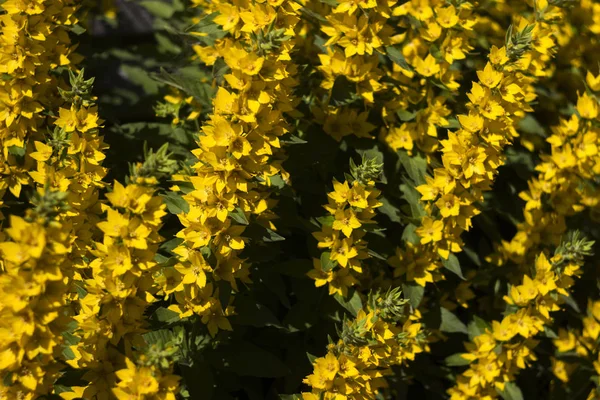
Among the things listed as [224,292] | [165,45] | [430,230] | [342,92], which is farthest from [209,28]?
[165,45]

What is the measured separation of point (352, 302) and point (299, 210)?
72cm

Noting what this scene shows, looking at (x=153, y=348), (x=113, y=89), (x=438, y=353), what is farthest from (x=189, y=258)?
(x=113, y=89)

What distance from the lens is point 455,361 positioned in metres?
4.01

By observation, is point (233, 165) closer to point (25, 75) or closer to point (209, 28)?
point (209, 28)

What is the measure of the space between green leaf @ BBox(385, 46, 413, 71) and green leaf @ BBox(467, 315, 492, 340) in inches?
56.5

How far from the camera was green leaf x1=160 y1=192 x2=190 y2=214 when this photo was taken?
3.19m

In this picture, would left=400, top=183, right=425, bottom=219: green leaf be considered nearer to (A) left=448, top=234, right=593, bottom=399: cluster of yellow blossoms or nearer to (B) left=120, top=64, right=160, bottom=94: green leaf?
(A) left=448, top=234, right=593, bottom=399: cluster of yellow blossoms

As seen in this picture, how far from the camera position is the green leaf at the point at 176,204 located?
3193mm

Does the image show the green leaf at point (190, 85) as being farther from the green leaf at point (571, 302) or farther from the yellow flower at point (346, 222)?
the green leaf at point (571, 302)

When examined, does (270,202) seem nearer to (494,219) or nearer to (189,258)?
(189,258)

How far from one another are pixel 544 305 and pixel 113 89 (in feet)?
11.0

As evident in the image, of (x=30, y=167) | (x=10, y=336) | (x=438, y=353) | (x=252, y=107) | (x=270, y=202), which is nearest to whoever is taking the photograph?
(x=10, y=336)

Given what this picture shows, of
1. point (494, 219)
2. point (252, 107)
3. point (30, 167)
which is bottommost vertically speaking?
point (494, 219)

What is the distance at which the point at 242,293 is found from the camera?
3.47m
